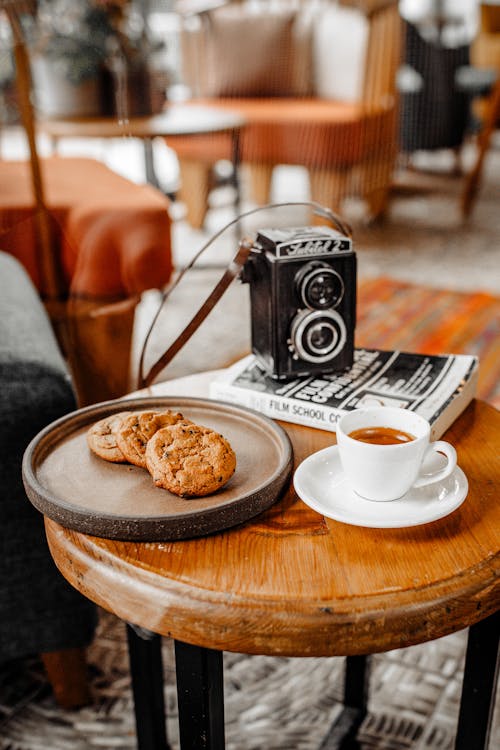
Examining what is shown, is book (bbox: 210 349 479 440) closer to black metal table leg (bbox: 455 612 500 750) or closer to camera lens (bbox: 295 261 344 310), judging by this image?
camera lens (bbox: 295 261 344 310)

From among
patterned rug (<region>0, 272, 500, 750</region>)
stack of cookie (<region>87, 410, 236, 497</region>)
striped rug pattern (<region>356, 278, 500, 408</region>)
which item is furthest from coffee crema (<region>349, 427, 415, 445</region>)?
striped rug pattern (<region>356, 278, 500, 408</region>)

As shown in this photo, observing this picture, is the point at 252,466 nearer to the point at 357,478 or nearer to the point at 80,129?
the point at 357,478

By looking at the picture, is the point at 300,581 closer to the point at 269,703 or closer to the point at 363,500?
the point at 363,500

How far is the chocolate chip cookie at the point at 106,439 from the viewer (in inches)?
29.9

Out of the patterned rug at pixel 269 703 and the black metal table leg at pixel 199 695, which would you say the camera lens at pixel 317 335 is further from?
the patterned rug at pixel 269 703

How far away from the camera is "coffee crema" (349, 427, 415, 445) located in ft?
2.41

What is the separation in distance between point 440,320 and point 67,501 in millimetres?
1602

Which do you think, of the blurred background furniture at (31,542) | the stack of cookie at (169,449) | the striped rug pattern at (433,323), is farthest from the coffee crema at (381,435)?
the striped rug pattern at (433,323)

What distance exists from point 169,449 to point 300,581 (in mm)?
176

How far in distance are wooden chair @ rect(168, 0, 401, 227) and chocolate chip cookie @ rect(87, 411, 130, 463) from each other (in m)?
2.77

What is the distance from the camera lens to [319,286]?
89 centimetres

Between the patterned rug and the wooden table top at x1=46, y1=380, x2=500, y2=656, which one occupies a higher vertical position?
the wooden table top at x1=46, y1=380, x2=500, y2=656

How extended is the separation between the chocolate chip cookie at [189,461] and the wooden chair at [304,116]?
282 cm

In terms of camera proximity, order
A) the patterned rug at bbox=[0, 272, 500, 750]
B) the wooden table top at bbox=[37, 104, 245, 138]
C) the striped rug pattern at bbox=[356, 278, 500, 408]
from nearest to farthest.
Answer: the patterned rug at bbox=[0, 272, 500, 750], the striped rug pattern at bbox=[356, 278, 500, 408], the wooden table top at bbox=[37, 104, 245, 138]
